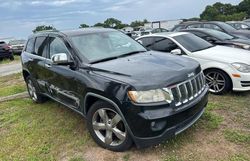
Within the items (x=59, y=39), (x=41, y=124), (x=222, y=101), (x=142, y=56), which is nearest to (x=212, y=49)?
(x=222, y=101)

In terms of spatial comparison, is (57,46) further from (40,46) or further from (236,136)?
(236,136)

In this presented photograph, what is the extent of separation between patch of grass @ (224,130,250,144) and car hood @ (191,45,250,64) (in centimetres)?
211

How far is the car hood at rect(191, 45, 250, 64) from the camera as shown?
568 cm

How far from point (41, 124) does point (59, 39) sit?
1748 mm

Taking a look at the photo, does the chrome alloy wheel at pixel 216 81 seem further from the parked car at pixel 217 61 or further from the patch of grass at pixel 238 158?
the patch of grass at pixel 238 158

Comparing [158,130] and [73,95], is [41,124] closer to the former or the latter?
→ [73,95]

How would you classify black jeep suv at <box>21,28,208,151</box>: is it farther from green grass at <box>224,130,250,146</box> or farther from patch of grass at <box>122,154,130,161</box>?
green grass at <box>224,130,250,146</box>

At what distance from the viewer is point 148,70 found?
11.8 ft

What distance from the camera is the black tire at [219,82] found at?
18.6 ft

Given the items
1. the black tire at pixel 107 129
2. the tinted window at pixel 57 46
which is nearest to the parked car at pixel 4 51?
the tinted window at pixel 57 46

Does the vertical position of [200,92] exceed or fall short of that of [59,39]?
it falls short

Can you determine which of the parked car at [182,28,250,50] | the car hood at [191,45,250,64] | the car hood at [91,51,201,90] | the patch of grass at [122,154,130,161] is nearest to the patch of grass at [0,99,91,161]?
the patch of grass at [122,154,130,161]

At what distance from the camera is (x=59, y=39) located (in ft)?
15.5

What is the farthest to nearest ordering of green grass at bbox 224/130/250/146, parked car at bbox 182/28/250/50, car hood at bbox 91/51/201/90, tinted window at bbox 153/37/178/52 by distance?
parked car at bbox 182/28/250/50 < tinted window at bbox 153/37/178/52 < green grass at bbox 224/130/250/146 < car hood at bbox 91/51/201/90
